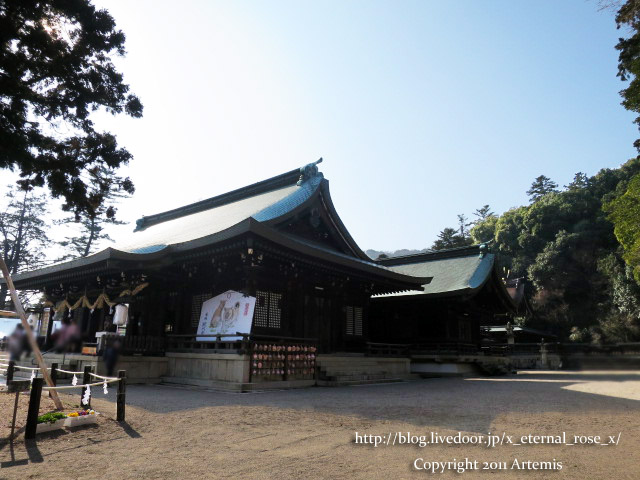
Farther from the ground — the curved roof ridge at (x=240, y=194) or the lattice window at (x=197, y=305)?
the curved roof ridge at (x=240, y=194)

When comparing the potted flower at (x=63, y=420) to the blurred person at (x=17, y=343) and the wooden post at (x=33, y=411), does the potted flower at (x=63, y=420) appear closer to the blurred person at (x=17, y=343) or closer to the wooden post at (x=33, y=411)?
the wooden post at (x=33, y=411)

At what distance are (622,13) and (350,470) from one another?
14375mm

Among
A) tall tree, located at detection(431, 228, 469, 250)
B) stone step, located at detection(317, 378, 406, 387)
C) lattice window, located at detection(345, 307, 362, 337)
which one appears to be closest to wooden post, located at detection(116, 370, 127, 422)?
stone step, located at detection(317, 378, 406, 387)

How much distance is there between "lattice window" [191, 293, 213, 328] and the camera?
16200 mm

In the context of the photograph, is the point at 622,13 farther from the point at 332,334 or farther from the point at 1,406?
the point at 1,406

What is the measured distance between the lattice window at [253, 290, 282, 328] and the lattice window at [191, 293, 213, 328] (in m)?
1.91

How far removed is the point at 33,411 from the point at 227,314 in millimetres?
8281

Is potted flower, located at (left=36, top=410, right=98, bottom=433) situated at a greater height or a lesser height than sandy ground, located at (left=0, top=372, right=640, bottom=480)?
greater

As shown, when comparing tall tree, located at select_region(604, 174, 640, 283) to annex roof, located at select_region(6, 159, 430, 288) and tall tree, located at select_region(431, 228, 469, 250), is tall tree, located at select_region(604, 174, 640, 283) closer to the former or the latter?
annex roof, located at select_region(6, 159, 430, 288)

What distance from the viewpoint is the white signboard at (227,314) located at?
45.1ft

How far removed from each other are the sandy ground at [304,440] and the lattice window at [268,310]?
550cm

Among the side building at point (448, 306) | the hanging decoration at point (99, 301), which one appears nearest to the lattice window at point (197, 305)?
the hanging decoration at point (99, 301)

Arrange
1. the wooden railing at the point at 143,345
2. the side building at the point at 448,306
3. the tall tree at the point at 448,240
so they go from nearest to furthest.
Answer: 1. the wooden railing at the point at 143,345
2. the side building at the point at 448,306
3. the tall tree at the point at 448,240

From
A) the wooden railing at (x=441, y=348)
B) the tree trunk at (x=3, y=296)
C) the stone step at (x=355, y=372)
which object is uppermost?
the tree trunk at (x=3, y=296)
